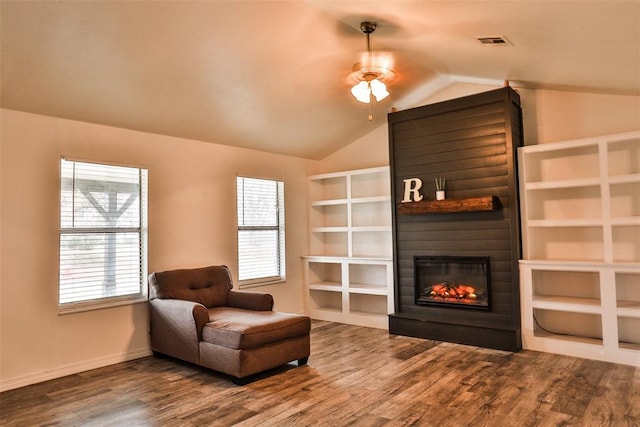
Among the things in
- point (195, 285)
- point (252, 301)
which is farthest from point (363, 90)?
point (195, 285)

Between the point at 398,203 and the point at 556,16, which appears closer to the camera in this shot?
the point at 556,16

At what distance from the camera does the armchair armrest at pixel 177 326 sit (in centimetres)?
377

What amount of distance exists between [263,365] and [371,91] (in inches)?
98.7

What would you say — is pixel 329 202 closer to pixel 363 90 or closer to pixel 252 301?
pixel 252 301

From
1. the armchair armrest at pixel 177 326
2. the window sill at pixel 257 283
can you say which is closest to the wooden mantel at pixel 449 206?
the window sill at pixel 257 283

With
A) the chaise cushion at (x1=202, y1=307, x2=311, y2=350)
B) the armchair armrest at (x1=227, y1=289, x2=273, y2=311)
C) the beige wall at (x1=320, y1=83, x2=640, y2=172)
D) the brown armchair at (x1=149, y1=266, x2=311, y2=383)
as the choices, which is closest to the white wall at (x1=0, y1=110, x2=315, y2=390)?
the brown armchair at (x1=149, y1=266, x2=311, y2=383)

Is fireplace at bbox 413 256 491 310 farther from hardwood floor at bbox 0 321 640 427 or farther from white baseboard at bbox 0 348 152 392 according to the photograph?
white baseboard at bbox 0 348 152 392

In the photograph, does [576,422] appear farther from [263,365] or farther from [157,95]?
[157,95]

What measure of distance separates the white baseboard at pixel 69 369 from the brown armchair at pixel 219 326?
21 cm

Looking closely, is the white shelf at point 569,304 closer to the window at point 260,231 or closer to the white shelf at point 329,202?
the white shelf at point 329,202

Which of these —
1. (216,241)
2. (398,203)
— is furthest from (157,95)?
(398,203)

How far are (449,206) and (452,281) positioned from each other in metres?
0.88

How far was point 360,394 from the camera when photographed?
10.6 ft

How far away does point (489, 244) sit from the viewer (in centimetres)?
452
